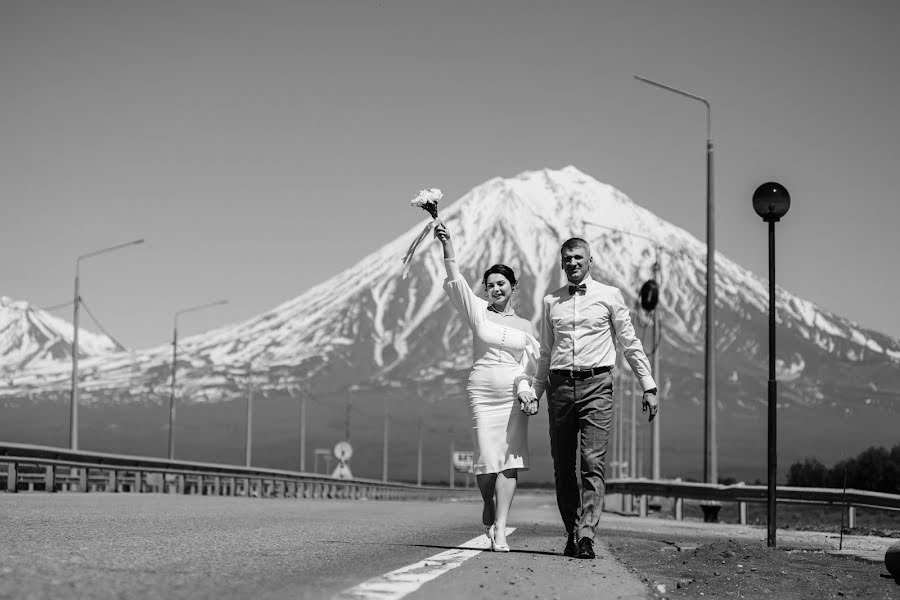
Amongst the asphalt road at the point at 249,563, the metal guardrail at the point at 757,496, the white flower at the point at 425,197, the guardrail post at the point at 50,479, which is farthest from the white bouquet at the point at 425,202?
the guardrail post at the point at 50,479

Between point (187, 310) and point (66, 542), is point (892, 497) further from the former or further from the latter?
point (187, 310)

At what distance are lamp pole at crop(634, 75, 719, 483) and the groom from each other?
1676 centimetres

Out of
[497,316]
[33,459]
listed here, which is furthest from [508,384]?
[33,459]

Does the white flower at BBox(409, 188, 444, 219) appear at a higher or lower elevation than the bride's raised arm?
higher

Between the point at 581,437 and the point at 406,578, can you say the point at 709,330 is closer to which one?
the point at 581,437

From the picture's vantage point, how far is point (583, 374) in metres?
10.6

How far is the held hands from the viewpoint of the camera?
1059 cm

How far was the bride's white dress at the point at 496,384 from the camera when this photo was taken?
1084 cm

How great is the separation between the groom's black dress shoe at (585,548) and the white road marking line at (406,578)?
2.09 feet

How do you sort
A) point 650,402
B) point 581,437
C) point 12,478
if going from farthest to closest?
point 12,478 < point 581,437 < point 650,402

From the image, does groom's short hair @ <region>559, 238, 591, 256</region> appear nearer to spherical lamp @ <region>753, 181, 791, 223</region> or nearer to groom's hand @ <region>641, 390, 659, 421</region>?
groom's hand @ <region>641, 390, 659, 421</region>

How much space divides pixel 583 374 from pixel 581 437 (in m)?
0.40

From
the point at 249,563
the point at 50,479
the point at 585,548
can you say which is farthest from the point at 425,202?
the point at 50,479

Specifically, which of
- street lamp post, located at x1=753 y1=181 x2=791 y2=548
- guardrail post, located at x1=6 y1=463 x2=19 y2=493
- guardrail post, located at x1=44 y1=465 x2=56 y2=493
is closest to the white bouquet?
street lamp post, located at x1=753 y1=181 x2=791 y2=548
